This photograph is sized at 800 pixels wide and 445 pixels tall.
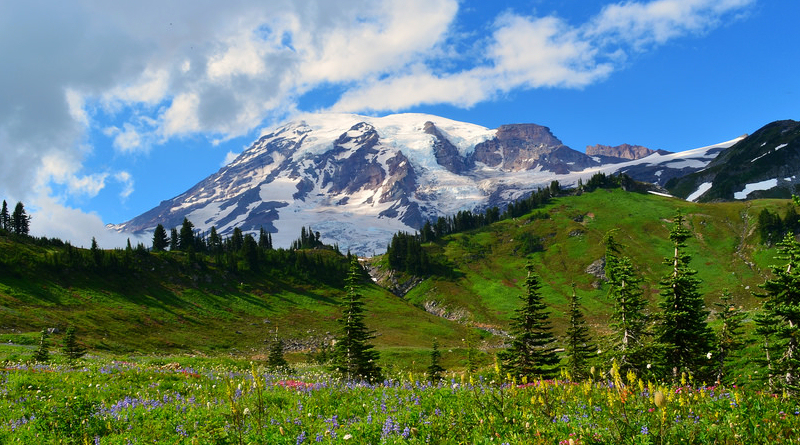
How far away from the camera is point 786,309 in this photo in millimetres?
22469

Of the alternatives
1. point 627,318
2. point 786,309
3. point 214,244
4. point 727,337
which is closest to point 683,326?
point 627,318

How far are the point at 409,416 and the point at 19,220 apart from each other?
17822 centimetres

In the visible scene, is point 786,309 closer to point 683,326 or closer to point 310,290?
point 683,326

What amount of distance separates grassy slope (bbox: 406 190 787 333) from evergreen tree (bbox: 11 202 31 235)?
126m

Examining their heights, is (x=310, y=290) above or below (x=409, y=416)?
above

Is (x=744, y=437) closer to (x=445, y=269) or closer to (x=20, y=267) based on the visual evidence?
(x=20, y=267)

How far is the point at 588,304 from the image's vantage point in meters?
141

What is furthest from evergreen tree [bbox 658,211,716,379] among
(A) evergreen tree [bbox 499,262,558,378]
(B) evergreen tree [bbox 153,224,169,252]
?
(B) evergreen tree [bbox 153,224,169,252]

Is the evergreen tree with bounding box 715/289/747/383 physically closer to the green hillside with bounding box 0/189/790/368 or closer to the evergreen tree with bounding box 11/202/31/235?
the green hillside with bounding box 0/189/790/368

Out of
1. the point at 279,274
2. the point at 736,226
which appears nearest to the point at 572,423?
the point at 279,274

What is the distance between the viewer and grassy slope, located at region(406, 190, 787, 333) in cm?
14015

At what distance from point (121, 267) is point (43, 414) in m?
118

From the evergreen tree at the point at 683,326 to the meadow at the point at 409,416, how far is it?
66.0 feet

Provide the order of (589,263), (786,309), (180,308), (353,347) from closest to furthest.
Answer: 1. (786,309)
2. (353,347)
3. (180,308)
4. (589,263)
